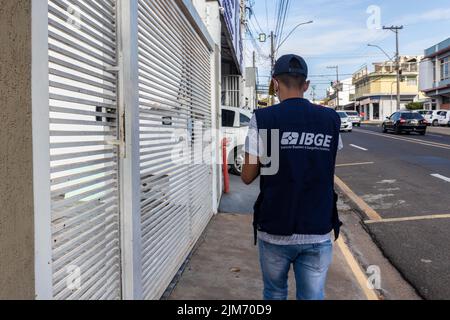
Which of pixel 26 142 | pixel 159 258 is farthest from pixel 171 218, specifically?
pixel 26 142

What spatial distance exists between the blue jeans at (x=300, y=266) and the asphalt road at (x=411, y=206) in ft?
7.06

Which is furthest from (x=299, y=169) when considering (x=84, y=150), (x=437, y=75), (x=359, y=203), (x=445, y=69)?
(x=437, y=75)

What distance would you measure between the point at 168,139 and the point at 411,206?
5237 millimetres

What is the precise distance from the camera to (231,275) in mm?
4766

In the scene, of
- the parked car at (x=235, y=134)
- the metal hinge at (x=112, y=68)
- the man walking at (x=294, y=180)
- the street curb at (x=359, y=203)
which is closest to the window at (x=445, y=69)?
the parked car at (x=235, y=134)

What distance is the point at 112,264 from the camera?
305cm

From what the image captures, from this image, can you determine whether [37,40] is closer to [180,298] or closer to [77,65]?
[77,65]

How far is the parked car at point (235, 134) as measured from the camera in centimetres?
1165

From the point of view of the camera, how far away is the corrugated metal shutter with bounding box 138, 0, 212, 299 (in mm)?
3729

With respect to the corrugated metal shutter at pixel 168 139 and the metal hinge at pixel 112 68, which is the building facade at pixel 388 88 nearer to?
the corrugated metal shutter at pixel 168 139

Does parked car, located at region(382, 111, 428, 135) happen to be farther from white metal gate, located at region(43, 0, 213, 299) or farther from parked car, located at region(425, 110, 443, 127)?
white metal gate, located at region(43, 0, 213, 299)

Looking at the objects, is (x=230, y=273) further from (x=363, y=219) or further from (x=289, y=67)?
(x=363, y=219)

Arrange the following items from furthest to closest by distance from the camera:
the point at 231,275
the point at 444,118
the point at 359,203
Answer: the point at 444,118 < the point at 359,203 < the point at 231,275
